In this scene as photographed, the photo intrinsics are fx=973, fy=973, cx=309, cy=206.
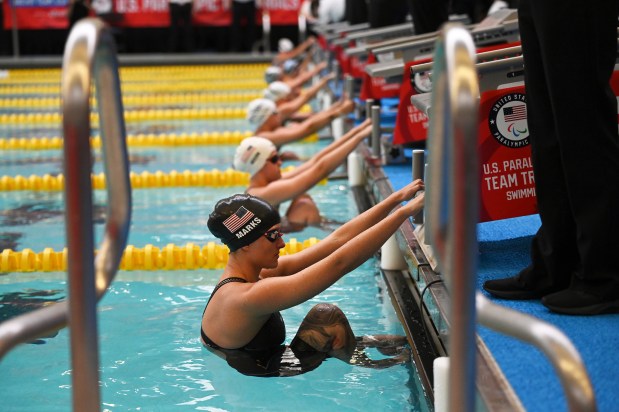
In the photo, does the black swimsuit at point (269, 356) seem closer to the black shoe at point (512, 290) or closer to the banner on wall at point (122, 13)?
the black shoe at point (512, 290)

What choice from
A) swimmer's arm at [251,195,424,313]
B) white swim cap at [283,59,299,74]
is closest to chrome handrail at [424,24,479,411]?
swimmer's arm at [251,195,424,313]

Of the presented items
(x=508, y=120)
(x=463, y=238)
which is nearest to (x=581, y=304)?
(x=508, y=120)

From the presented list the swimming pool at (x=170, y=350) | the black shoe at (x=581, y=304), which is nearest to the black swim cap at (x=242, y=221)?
the swimming pool at (x=170, y=350)

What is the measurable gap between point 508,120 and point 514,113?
0.13 feet

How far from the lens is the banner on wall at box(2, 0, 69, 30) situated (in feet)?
63.7

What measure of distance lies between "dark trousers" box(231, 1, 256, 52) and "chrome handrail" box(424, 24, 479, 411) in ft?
57.6

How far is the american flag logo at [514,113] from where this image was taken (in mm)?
4176

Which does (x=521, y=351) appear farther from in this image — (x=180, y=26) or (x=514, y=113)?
(x=180, y=26)

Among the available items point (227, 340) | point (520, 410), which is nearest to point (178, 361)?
point (227, 340)

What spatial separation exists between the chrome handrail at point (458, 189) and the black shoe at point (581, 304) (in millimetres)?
1262

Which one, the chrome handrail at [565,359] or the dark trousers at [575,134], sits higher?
the dark trousers at [575,134]

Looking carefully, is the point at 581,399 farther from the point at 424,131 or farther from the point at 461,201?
the point at 424,131

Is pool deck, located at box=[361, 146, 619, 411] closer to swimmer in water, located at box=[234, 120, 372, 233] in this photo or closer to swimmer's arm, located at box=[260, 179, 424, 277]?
swimmer's arm, located at box=[260, 179, 424, 277]

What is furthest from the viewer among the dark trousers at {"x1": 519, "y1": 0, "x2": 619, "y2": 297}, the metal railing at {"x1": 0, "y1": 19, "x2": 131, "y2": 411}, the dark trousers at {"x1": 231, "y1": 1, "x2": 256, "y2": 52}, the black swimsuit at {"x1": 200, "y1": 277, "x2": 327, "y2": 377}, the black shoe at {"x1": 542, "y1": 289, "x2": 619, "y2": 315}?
the dark trousers at {"x1": 231, "y1": 1, "x2": 256, "y2": 52}
